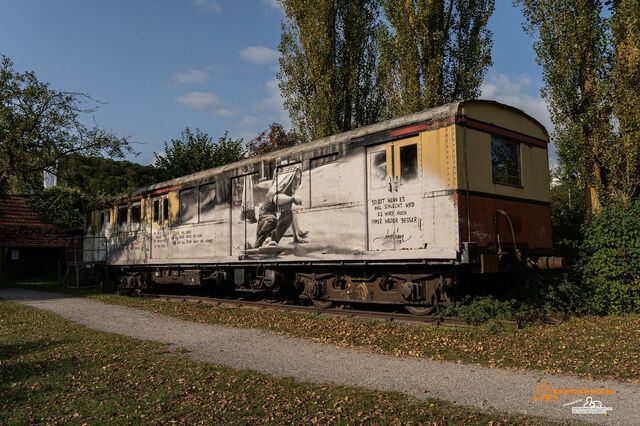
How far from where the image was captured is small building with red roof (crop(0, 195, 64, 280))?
101ft

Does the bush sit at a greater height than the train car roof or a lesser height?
lesser

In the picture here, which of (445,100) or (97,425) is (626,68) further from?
(97,425)

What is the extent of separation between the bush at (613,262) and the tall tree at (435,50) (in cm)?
741

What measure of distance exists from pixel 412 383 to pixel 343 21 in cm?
1768

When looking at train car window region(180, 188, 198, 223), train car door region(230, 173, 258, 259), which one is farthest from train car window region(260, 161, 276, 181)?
train car window region(180, 188, 198, 223)

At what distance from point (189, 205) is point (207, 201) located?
3.44 ft

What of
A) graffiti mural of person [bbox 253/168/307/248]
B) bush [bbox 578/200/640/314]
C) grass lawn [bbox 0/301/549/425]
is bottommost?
grass lawn [bbox 0/301/549/425]

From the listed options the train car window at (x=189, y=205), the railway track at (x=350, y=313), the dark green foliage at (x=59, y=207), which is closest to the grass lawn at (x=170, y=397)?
the railway track at (x=350, y=313)

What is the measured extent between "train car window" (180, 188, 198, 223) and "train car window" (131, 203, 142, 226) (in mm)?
2960

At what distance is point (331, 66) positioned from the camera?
20734 mm

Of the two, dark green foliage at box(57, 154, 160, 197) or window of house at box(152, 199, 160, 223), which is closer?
window of house at box(152, 199, 160, 223)

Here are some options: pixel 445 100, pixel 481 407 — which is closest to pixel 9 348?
pixel 481 407

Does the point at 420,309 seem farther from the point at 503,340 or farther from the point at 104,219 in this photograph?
the point at 104,219

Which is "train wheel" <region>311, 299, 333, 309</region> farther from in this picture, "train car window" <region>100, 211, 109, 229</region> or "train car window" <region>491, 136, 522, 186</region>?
"train car window" <region>100, 211, 109, 229</region>
